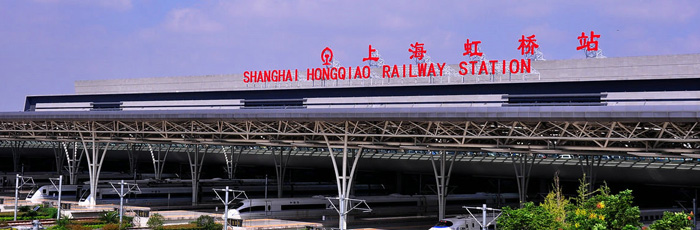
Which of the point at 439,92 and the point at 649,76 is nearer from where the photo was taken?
the point at 649,76

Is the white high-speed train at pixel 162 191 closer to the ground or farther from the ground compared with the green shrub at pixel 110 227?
farther from the ground

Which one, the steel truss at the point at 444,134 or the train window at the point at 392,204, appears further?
the train window at the point at 392,204

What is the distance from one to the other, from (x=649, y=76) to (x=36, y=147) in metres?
92.9

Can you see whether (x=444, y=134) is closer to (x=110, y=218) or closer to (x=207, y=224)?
(x=207, y=224)

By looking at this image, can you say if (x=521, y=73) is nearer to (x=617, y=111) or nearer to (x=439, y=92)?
(x=439, y=92)

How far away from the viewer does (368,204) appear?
68.8m

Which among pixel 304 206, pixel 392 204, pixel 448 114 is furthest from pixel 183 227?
pixel 448 114

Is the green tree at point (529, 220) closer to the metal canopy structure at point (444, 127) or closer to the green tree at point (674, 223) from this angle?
the green tree at point (674, 223)

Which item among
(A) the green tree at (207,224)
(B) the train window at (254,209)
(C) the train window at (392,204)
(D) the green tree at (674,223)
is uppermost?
(D) the green tree at (674,223)

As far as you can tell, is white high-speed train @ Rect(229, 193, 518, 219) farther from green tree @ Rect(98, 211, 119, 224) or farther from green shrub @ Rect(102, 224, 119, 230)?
green tree @ Rect(98, 211, 119, 224)

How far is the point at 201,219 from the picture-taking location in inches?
2320

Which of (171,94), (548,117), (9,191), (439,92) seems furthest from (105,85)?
(548,117)

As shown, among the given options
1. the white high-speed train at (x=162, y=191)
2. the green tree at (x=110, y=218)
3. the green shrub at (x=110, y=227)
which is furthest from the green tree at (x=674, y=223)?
the white high-speed train at (x=162, y=191)

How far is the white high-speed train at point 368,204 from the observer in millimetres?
63794
